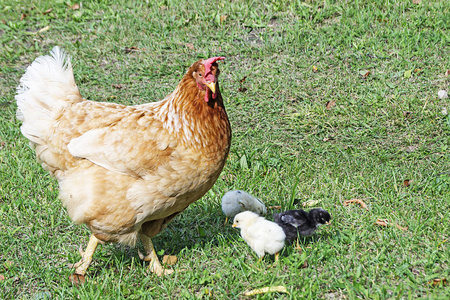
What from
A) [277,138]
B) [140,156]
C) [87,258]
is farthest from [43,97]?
[277,138]

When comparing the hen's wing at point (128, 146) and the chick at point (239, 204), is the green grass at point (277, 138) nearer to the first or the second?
the chick at point (239, 204)

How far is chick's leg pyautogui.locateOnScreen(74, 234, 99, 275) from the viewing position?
4.08 meters

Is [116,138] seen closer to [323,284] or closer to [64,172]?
[64,172]

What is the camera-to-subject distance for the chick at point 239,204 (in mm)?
4473

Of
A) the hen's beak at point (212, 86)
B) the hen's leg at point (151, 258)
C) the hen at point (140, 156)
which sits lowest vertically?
the hen's leg at point (151, 258)

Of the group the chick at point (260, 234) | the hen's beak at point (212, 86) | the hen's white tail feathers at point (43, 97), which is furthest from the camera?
the hen's white tail feathers at point (43, 97)

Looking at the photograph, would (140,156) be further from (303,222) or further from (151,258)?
(303,222)

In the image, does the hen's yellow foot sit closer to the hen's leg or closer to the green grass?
the green grass

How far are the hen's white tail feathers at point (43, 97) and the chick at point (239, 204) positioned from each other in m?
1.59

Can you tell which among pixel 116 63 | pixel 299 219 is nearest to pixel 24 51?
pixel 116 63

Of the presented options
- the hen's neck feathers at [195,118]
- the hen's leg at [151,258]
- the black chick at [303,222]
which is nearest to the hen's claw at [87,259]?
the hen's leg at [151,258]

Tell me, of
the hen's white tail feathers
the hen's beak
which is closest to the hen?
the hen's beak

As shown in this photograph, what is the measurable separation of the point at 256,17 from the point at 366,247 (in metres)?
4.83

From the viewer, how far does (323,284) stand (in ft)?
12.1
